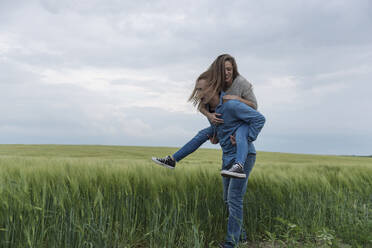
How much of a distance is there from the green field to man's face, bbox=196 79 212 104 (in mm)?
852

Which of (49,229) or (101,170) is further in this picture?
(101,170)

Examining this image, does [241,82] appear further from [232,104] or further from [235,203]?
[235,203]

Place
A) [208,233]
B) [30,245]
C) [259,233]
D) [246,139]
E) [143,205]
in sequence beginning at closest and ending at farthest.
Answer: [30,245]
[246,139]
[143,205]
[208,233]
[259,233]

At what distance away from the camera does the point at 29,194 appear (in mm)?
2562

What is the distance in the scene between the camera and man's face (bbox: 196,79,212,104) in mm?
2887

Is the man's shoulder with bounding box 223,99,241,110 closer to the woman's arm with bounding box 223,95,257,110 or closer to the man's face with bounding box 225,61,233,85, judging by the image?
the woman's arm with bounding box 223,95,257,110

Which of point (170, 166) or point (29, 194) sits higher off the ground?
point (170, 166)

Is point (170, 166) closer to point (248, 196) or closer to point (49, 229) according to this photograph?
point (248, 196)

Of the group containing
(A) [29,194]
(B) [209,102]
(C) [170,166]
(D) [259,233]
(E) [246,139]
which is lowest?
(D) [259,233]

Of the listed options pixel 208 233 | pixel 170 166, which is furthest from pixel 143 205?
pixel 208 233

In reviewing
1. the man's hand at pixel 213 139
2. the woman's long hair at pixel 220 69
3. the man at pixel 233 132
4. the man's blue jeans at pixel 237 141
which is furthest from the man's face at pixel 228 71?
the man's hand at pixel 213 139

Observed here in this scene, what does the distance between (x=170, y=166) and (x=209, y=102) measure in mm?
759

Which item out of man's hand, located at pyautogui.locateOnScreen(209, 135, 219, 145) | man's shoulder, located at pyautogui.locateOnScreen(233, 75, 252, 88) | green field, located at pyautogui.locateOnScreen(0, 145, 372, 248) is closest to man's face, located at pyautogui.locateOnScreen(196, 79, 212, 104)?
man's shoulder, located at pyautogui.locateOnScreen(233, 75, 252, 88)

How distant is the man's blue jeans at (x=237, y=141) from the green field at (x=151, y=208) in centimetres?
34
